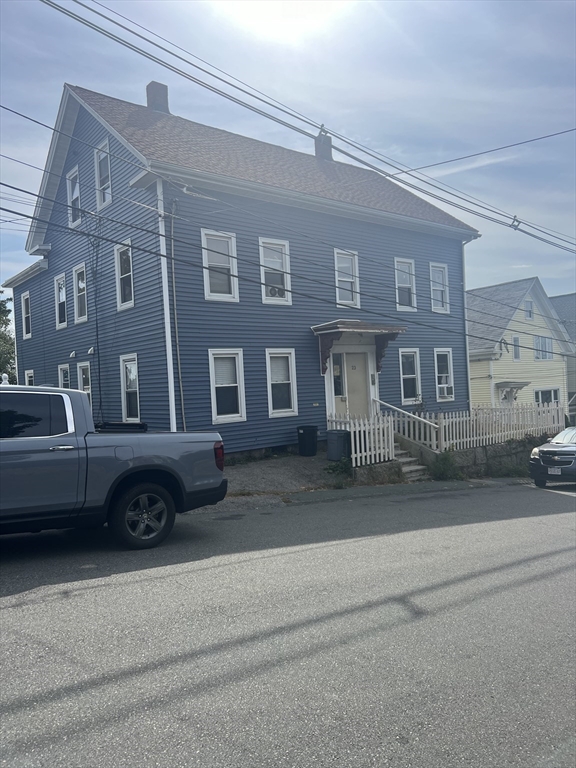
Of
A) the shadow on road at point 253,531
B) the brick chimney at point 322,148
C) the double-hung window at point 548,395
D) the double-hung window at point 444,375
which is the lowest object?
the shadow on road at point 253,531

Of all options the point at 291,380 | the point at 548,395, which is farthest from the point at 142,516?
the point at 548,395

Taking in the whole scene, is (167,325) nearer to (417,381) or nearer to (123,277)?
(123,277)

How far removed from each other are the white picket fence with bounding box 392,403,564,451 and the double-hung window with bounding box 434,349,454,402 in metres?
2.45

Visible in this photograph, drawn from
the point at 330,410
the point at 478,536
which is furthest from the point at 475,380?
the point at 478,536

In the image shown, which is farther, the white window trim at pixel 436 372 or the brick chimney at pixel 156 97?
the white window trim at pixel 436 372

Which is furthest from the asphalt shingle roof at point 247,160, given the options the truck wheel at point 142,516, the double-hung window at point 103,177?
the truck wheel at point 142,516

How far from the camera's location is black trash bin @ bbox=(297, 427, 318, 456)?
55.5 feet

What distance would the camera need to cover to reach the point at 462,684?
4180mm

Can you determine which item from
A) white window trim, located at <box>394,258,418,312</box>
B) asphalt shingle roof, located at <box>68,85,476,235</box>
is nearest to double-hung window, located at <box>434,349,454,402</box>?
white window trim, located at <box>394,258,418,312</box>

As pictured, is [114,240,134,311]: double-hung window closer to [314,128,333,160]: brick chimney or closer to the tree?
[314,128,333,160]: brick chimney

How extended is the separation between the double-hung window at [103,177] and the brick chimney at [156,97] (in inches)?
133

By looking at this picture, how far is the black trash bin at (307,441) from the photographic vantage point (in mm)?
16906

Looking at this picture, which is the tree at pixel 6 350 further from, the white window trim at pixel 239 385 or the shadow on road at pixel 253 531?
the shadow on road at pixel 253 531

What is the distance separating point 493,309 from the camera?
35656 mm
